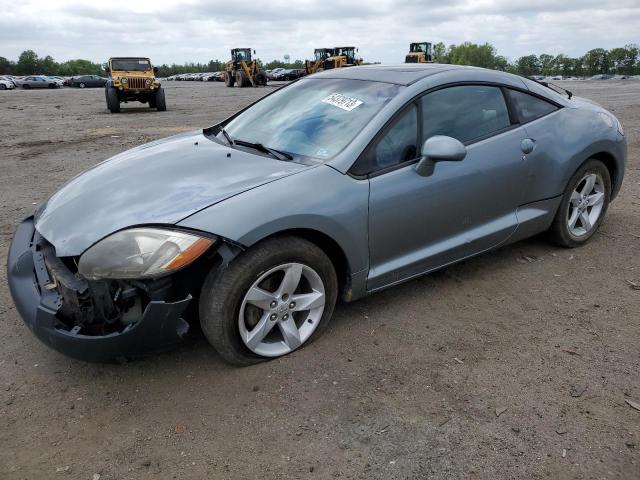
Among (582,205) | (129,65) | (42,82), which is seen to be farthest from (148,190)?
(42,82)

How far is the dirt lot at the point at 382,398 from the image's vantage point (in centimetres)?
218

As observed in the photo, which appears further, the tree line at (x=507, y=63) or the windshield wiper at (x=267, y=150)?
the tree line at (x=507, y=63)

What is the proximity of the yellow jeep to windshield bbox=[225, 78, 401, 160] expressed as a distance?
15.2 meters

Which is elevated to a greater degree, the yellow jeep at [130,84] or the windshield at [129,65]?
the windshield at [129,65]

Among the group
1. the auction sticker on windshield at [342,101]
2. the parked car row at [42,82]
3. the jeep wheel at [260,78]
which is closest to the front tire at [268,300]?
the auction sticker on windshield at [342,101]

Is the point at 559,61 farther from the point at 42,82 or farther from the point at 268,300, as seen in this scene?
the point at 268,300

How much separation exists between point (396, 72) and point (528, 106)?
3.51 ft

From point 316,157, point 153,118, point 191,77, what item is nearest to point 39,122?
point 153,118

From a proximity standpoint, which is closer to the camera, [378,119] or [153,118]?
[378,119]

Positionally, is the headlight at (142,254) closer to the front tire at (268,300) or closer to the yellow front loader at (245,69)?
the front tire at (268,300)

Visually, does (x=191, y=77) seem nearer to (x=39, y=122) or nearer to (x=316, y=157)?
(x=39, y=122)

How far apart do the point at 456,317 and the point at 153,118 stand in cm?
1366

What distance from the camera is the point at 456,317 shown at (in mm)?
3311

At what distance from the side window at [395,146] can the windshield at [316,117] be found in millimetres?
147
